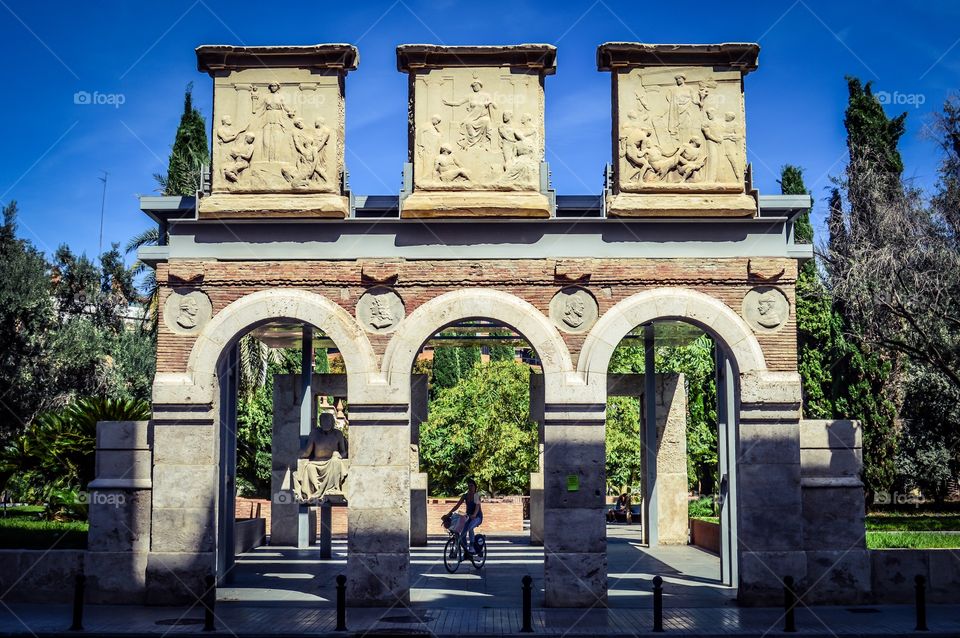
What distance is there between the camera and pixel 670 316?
56.7 feet

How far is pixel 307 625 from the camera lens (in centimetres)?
1473

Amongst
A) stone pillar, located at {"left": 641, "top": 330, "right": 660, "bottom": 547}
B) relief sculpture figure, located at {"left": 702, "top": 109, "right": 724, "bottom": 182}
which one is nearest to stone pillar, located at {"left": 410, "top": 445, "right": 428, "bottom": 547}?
stone pillar, located at {"left": 641, "top": 330, "right": 660, "bottom": 547}

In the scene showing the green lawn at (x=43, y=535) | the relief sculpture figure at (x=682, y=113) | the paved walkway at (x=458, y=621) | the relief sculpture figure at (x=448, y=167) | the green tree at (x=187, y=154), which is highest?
the green tree at (x=187, y=154)

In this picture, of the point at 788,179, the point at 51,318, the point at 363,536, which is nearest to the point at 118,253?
the point at 51,318

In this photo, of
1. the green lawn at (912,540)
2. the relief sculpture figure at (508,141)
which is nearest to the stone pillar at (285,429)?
the relief sculpture figure at (508,141)

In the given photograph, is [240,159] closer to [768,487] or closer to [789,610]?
[768,487]

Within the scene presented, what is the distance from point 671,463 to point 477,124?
13.1 metres

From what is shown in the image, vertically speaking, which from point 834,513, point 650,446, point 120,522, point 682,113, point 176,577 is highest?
point 682,113

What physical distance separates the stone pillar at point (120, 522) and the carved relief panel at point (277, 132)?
16.8ft

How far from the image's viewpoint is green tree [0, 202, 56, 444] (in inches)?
1165

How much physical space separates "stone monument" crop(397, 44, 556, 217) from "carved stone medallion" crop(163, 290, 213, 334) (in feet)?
13.5

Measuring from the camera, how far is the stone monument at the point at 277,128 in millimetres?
17453

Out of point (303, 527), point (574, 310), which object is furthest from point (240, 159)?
point (303, 527)

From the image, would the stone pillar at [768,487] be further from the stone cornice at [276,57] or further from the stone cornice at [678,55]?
the stone cornice at [276,57]
